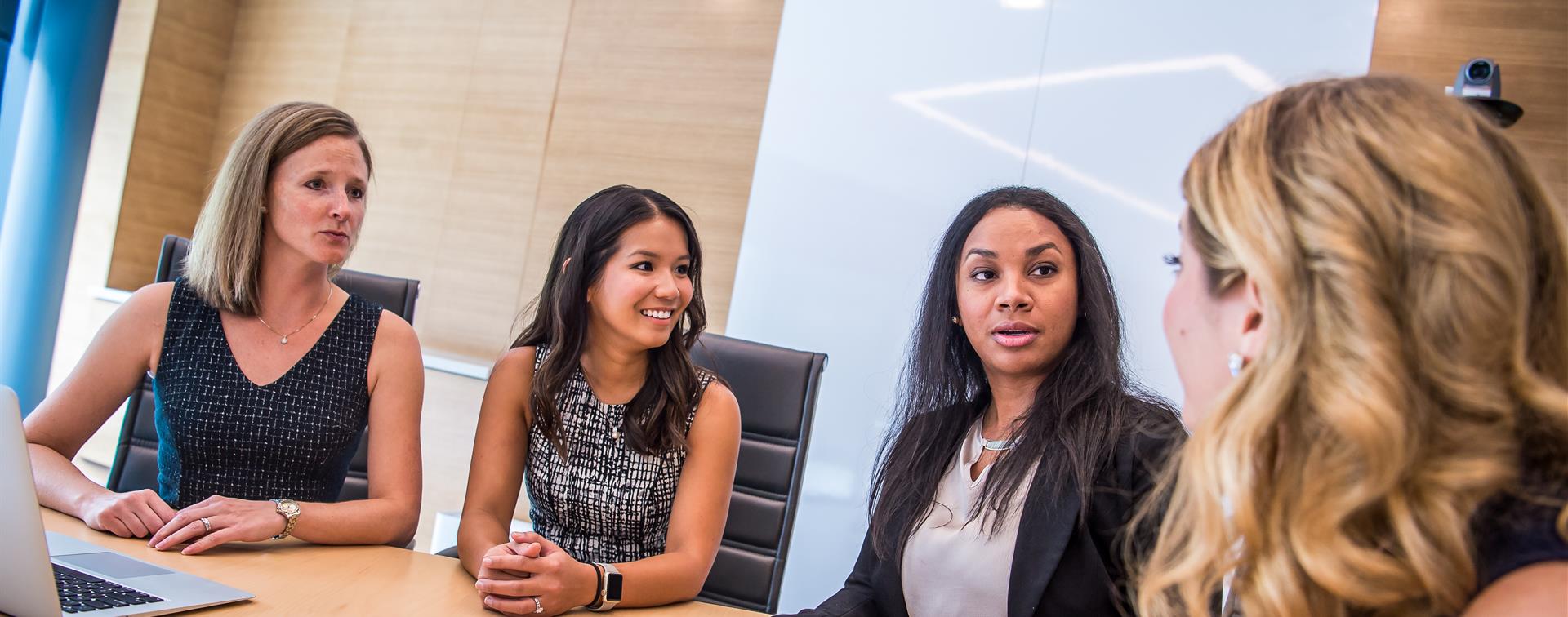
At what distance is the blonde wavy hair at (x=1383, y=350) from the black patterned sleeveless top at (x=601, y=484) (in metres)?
1.20

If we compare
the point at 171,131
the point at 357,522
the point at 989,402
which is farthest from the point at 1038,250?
the point at 171,131

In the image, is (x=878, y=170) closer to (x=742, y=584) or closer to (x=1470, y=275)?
(x=742, y=584)

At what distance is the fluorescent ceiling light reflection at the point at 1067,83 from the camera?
3.06m

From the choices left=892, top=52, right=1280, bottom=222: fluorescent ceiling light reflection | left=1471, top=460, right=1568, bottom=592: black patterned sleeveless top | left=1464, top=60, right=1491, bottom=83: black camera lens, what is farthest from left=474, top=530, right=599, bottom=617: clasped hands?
left=1464, top=60, right=1491, bottom=83: black camera lens

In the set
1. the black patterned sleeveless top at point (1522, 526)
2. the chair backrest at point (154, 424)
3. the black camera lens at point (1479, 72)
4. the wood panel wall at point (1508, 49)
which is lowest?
the chair backrest at point (154, 424)

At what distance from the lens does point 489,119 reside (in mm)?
4328

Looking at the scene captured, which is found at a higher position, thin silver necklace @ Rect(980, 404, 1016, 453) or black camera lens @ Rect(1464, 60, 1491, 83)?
black camera lens @ Rect(1464, 60, 1491, 83)

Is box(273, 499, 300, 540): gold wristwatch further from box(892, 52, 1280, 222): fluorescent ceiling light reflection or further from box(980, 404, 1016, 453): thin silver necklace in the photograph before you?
box(892, 52, 1280, 222): fluorescent ceiling light reflection

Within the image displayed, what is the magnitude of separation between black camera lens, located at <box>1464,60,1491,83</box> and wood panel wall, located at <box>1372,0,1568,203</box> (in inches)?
9.0

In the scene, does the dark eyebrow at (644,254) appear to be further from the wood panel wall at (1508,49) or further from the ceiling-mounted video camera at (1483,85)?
the wood panel wall at (1508,49)

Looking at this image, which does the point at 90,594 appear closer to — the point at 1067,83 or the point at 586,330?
the point at 586,330

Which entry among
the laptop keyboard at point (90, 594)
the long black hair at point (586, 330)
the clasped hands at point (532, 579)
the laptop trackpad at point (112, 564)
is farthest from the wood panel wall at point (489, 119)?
the laptop keyboard at point (90, 594)

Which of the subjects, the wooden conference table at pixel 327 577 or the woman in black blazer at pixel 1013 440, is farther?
the woman in black blazer at pixel 1013 440

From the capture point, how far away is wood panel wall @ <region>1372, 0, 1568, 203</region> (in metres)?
2.98
